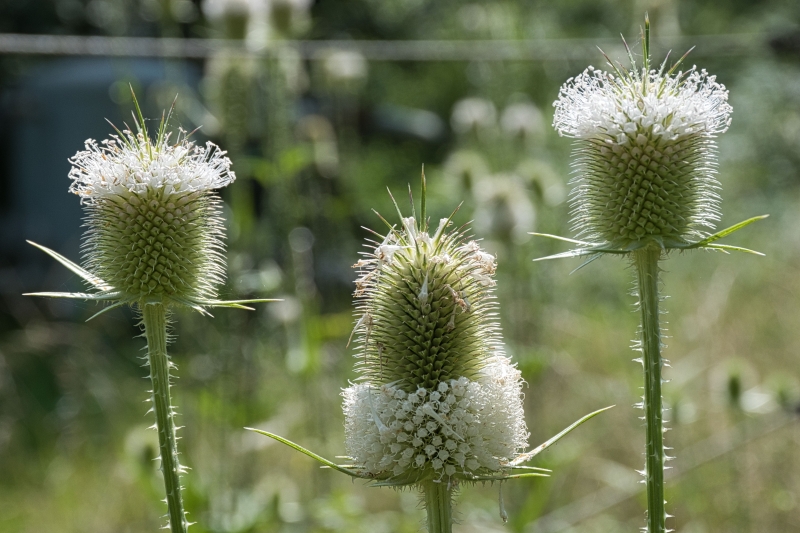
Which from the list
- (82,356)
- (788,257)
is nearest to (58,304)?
(82,356)

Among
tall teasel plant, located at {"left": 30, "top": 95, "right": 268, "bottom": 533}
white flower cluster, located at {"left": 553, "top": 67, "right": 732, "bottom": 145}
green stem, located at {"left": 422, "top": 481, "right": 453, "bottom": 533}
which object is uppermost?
white flower cluster, located at {"left": 553, "top": 67, "right": 732, "bottom": 145}

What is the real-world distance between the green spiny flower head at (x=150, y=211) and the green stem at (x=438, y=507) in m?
0.73

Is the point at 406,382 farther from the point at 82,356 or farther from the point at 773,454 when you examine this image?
the point at 82,356

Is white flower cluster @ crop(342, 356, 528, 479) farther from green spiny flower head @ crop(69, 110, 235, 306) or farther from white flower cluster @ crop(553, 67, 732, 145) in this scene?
white flower cluster @ crop(553, 67, 732, 145)

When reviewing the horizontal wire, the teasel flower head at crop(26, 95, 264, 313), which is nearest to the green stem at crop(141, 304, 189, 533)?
the teasel flower head at crop(26, 95, 264, 313)

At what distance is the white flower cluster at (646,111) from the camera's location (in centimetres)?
208

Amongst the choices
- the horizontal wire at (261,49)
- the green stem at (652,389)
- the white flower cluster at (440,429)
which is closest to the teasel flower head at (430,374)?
the white flower cluster at (440,429)

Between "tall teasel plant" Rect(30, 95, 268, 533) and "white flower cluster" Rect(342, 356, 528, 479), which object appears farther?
"tall teasel plant" Rect(30, 95, 268, 533)

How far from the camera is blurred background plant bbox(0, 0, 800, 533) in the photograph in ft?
15.9

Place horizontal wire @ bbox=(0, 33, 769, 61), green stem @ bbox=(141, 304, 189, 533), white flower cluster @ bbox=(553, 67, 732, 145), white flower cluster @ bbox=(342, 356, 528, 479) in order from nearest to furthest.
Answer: white flower cluster @ bbox=(342, 356, 528, 479), green stem @ bbox=(141, 304, 189, 533), white flower cluster @ bbox=(553, 67, 732, 145), horizontal wire @ bbox=(0, 33, 769, 61)

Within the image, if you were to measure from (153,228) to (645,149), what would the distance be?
1.30 meters

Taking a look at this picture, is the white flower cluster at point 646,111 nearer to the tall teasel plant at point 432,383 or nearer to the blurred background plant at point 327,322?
the tall teasel plant at point 432,383

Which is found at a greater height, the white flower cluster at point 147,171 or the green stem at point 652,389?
the white flower cluster at point 147,171

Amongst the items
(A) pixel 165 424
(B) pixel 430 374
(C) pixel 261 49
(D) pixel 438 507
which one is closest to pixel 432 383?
(B) pixel 430 374
